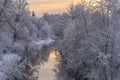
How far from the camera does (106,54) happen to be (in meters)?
24.6

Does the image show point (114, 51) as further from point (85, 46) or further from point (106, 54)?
point (85, 46)

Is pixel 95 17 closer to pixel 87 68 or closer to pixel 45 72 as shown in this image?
pixel 87 68

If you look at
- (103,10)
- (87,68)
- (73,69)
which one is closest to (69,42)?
(73,69)

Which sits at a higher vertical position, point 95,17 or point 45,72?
point 95,17

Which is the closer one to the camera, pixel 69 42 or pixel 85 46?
pixel 85 46

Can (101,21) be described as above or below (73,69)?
above

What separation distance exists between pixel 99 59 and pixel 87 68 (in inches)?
120

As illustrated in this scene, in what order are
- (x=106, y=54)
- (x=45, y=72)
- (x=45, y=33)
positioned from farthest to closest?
(x=45, y=33), (x=45, y=72), (x=106, y=54)

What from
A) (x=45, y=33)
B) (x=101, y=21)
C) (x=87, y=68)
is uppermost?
(x=101, y=21)

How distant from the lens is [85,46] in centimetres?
2702

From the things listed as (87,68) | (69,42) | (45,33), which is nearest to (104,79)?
(87,68)

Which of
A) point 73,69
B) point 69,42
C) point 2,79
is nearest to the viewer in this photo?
point 2,79

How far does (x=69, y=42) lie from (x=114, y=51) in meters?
9.05

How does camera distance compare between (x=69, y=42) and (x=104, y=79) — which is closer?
(x=104, y=79)
